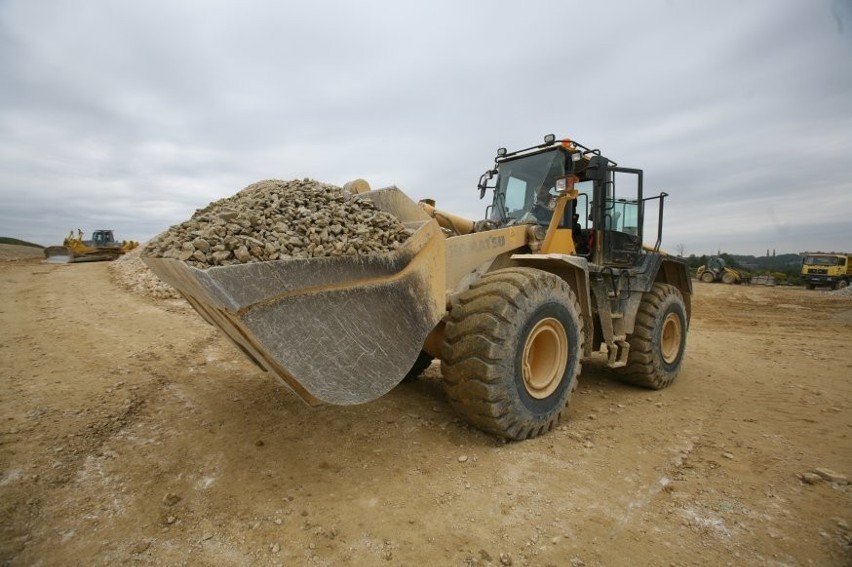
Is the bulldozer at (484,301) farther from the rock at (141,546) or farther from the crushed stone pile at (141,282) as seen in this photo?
the crushed stone pile at (141,282)

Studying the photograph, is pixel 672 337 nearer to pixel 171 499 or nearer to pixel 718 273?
pixel 171 499

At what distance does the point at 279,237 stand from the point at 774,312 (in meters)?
19.0

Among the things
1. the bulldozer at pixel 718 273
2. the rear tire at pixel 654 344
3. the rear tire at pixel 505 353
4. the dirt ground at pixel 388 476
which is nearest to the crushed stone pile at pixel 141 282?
the dirt ground at pixel 388 476

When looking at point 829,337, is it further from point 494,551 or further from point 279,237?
point 279,237

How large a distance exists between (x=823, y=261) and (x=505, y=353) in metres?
35.1

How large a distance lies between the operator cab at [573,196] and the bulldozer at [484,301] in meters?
0.02

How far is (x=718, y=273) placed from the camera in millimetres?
28781

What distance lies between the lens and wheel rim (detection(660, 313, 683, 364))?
603 centimetres

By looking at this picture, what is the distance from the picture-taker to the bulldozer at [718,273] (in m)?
28.4

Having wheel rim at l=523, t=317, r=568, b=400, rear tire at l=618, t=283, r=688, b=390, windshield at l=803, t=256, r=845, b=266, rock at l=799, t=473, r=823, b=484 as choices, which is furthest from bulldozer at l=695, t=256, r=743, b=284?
wheel rim at l=523, t=317, r=568, b=400

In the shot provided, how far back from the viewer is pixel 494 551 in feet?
7.63

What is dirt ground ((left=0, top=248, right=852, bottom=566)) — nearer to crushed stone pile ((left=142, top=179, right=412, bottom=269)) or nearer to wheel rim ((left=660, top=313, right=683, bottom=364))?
wheel rim ((left=660, top=313, right=683, bottom=364))

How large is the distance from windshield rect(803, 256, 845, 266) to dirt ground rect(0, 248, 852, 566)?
100 ft

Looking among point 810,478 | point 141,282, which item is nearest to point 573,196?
point 810,478
